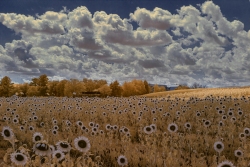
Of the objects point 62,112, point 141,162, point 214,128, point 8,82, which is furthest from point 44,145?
point 8,82

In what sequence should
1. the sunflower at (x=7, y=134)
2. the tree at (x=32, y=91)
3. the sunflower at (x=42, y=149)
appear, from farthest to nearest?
1. the tree at (x=32, y=91)
2. the sunflower at (x=7, y=134)
3. the sunflower at (x=42, y=149)

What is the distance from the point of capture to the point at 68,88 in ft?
228

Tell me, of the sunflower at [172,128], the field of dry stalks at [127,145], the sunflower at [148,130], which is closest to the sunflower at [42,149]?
the field of dry stalks at [127,145]

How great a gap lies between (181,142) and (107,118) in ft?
21.6

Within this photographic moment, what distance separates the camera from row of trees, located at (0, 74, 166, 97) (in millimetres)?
69719

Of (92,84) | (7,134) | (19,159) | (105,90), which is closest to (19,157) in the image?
(19,159)

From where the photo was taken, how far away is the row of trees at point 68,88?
69719mm

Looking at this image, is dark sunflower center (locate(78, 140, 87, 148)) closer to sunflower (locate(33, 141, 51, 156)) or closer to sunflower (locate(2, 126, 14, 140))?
sunflower (locate(33, 141, 51, 156))

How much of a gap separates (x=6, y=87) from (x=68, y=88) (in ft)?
46.9

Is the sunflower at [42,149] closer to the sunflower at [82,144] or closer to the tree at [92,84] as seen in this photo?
the sunflower at [82,144]

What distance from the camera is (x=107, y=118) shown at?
597 inches

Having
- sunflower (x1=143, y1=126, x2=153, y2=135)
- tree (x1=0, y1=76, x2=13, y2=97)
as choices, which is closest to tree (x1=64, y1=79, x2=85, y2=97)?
tree (x1=0, y1=76, x2=13, y2=97)

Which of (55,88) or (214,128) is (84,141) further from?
(55,88)

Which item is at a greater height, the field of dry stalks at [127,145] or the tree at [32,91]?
the tree at [32,91]
